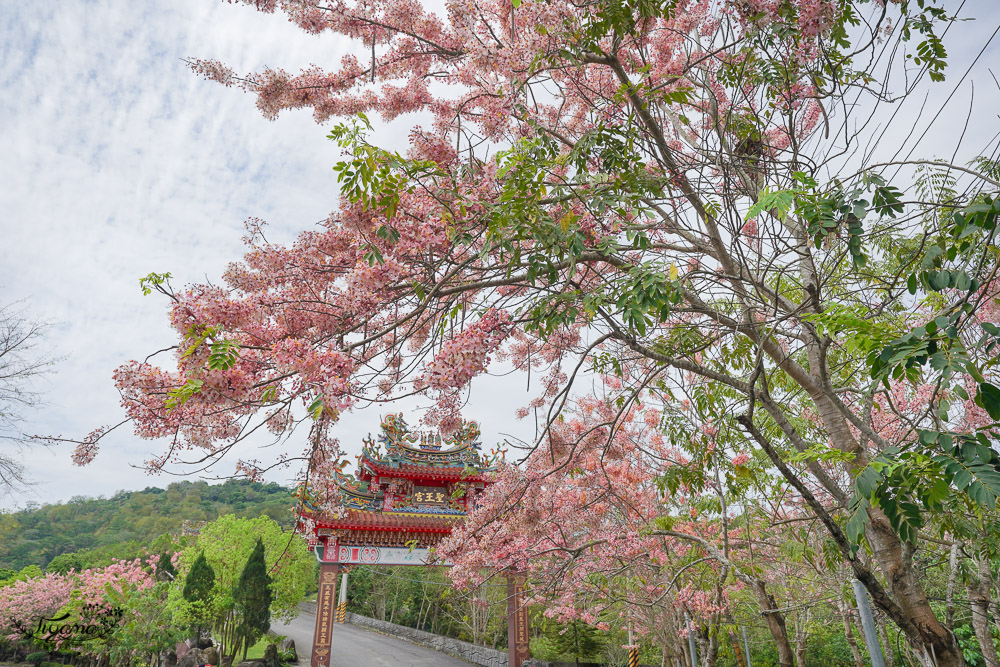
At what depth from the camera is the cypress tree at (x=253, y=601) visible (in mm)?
12922

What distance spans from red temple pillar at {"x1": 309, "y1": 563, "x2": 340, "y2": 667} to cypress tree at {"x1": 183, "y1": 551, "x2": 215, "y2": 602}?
4.08 m

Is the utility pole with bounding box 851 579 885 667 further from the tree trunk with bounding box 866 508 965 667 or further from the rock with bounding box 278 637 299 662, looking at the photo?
the rock with bounding box 278 637 299 662

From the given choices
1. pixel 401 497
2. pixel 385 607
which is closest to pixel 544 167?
pixel 401 497

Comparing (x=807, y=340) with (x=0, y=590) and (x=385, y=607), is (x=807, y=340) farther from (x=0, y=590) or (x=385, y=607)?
(x=385, y=607)

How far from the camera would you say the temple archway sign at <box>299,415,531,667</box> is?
10664mm

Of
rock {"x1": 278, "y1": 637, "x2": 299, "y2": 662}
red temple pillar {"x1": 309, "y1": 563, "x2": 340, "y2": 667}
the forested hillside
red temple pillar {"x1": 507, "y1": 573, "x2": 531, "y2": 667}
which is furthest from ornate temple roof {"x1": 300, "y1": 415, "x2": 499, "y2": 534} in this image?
the forested hillside

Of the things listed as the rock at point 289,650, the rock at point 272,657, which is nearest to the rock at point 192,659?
the rock at point 272,657

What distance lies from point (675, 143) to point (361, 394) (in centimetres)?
339

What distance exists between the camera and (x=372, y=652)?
643 inches

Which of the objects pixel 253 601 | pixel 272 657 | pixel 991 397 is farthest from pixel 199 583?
pixel 991 397

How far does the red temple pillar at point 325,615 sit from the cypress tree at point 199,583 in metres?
4.08

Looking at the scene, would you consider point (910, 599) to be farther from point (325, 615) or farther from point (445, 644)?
point (445, 644)

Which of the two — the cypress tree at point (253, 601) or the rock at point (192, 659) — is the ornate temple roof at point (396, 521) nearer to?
the cypress tree at point (253, 601)

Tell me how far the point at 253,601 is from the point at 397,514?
4573 millimetres
